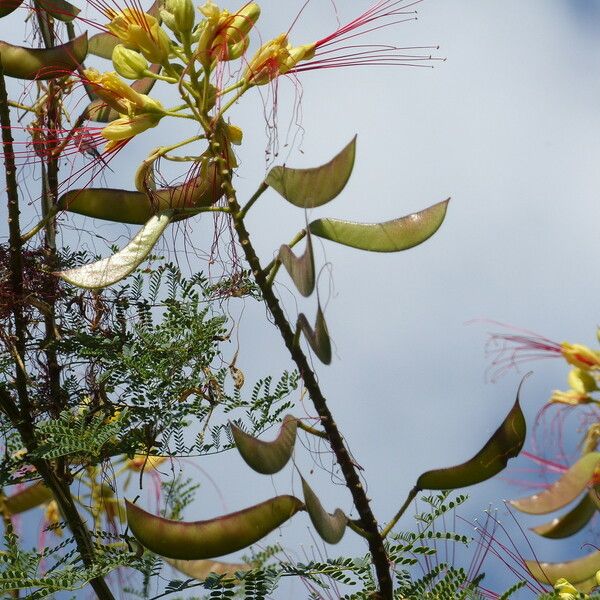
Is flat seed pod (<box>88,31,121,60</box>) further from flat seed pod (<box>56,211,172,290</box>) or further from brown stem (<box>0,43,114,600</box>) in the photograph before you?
flat seed pod (<box>56,211,172,290</box>)

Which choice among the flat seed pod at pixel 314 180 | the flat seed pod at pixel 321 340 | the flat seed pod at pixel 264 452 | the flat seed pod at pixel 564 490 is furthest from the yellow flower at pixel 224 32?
the flat seed pod at pixel 564 490

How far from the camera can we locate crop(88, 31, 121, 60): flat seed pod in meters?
2.91

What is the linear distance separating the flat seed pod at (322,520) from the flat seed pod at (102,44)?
1.59m

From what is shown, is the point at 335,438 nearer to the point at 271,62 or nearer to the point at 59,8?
the point at 271,62

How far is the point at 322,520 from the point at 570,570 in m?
0.75

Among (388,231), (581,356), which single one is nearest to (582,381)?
(581,356)

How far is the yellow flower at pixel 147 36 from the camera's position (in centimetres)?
215

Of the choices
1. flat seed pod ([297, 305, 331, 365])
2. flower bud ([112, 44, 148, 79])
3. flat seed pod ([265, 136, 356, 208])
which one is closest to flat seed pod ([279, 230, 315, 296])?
flat seed pod ([297, 305, 331, 365])

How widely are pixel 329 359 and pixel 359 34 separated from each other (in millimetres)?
1031

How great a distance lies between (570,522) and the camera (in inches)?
81.2

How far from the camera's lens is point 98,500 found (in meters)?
3.08

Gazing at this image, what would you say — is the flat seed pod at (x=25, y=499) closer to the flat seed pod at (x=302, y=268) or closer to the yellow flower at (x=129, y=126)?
the yellow flower at (x=129, y=126)

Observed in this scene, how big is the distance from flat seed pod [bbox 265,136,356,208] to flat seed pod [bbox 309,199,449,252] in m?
0.10

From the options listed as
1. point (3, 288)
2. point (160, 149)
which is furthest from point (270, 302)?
point (3, 288)
